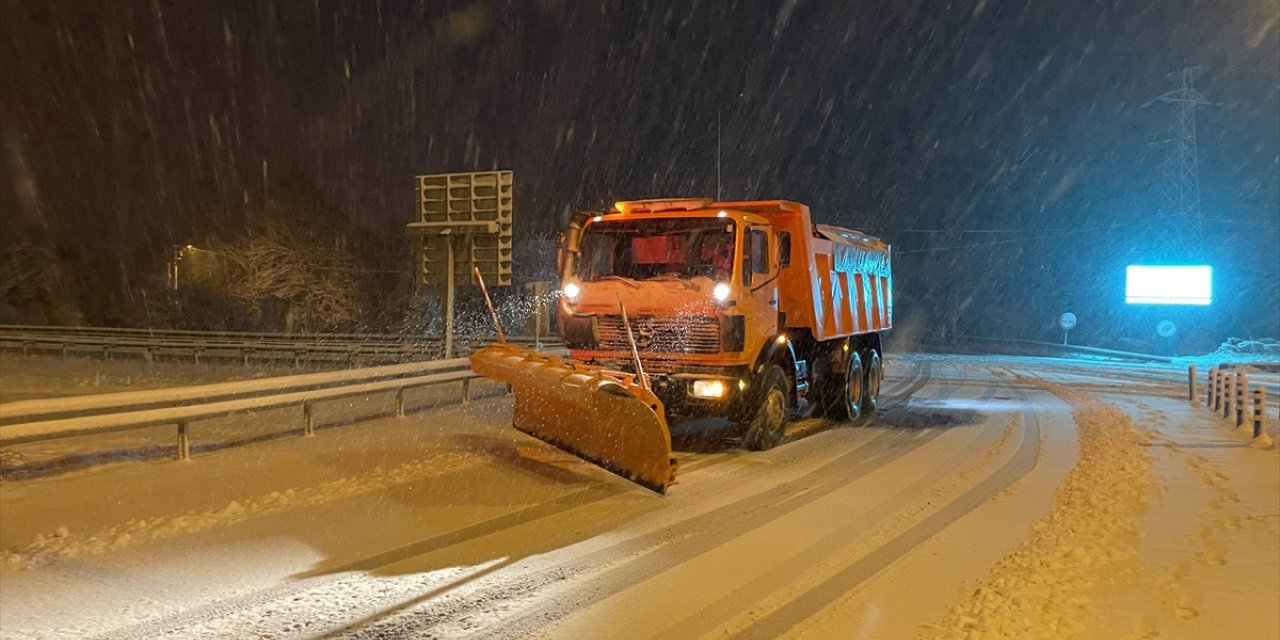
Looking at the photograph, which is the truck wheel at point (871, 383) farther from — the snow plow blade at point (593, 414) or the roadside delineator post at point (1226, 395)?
the snow plow blade at point (593, 414)

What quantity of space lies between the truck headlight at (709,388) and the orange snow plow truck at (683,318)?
12mm

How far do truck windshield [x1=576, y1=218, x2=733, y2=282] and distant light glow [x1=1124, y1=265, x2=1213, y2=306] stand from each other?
139ft

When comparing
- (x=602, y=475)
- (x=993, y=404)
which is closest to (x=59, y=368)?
(x=602, y=475)

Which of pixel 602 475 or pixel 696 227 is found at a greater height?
pixel 696 227

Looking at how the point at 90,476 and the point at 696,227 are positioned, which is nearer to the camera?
the point at 90,476

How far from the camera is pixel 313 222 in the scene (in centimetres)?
4572

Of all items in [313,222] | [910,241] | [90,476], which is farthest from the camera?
[910,241]

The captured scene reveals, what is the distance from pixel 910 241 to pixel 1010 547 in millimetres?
71748

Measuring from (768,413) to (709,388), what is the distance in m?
1.15

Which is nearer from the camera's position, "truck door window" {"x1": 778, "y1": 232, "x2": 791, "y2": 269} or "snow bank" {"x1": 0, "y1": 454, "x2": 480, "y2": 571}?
"snow bank" {"x1": 0, "y1": 454, "x2": 480, "y2": 571}

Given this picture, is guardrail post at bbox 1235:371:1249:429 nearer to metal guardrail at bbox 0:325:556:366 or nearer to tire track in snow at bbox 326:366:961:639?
tire track in snow at bbox 326:366:961:639

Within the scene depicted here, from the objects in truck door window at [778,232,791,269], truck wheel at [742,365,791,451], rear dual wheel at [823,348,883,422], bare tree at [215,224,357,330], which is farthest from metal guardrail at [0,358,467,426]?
bare tree at [215,224,357,330]

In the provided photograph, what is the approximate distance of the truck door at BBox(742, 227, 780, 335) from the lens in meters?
10.3

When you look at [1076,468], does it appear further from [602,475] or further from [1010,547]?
[602,475]
